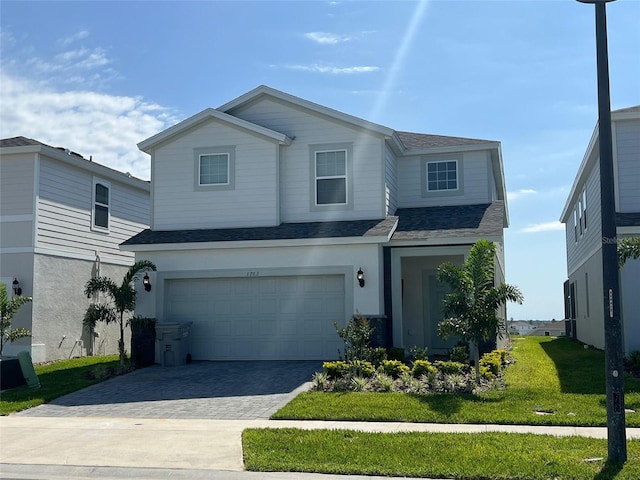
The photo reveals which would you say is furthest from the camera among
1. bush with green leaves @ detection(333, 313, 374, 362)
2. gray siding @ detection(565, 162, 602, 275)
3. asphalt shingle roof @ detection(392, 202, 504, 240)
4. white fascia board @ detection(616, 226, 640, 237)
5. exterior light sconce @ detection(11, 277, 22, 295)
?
gray siding @ detection(565, 162, 602, 275)

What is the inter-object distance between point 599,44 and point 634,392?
7.04m

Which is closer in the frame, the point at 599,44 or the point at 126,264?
the point at 599,44

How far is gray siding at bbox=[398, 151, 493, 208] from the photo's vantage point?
66.3 ft

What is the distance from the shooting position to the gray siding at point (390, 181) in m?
18.8

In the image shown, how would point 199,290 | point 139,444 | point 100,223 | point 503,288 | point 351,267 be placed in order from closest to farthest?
point 139,444 < point 503,288 < point 351,267 < point 199,290 < point 100,223

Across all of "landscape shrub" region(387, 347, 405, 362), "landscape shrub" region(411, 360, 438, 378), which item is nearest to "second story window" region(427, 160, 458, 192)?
"landscape shrub" region(387, 347, 405, 362)

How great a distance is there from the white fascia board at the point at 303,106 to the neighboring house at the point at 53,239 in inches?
222

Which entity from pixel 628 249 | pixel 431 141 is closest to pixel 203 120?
pixel 431 141

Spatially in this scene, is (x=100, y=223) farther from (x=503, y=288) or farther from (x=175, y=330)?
(x=503, y=288)

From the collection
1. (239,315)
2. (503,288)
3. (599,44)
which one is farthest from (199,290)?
(599,44)

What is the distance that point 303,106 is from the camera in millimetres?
19047

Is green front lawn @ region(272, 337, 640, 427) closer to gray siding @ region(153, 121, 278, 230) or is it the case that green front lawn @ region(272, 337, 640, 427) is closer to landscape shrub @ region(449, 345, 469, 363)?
landscape shrub @ region(449, 345, 469, 363)

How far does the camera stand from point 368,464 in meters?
8.25

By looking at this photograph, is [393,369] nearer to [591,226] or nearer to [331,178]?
[331,178]
